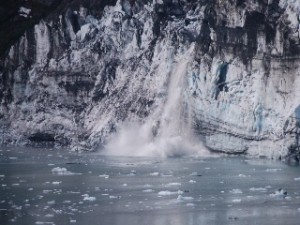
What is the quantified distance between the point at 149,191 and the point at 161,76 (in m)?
13.2

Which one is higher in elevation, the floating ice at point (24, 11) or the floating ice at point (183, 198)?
the floating ice at point (24, 11)

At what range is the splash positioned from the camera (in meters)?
30.5

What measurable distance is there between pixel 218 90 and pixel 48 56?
1290cm

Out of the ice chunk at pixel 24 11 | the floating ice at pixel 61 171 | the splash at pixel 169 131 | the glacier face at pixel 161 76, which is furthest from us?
the ice chunk at pixel 24 11

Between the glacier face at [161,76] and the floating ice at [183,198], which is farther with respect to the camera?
the glacier face at [161,76]

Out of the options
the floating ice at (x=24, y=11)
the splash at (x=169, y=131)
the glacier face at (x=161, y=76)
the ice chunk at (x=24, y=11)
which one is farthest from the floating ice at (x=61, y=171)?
the floating ice at (x=24, y=11)

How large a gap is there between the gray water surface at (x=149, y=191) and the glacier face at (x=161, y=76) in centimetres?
177

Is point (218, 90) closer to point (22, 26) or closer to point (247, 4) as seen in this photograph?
point (247, 4)

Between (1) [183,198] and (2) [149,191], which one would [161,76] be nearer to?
(2) [149,191]

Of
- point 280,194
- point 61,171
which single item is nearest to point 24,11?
point 61,171

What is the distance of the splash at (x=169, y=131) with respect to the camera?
30.5 meters

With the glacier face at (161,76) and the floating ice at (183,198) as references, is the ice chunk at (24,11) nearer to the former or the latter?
the glacier face at (161,76)

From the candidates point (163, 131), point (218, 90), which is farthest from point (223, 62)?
point (163, 131)

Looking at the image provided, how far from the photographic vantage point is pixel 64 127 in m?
37.1
